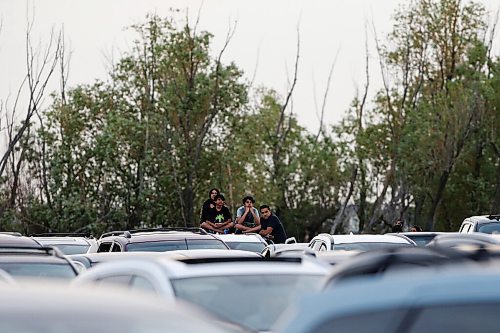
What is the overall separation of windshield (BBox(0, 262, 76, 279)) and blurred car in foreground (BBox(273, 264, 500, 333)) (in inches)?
290

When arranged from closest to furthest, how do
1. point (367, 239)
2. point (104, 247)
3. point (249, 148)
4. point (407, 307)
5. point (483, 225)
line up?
1. point (407, 307)
2. point (104, 247)
3. point (367, 239)
4. point (483, 225)
5. point (249, 148)

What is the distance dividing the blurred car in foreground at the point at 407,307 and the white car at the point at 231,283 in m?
3.68

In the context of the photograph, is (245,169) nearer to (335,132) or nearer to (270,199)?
(270,199)

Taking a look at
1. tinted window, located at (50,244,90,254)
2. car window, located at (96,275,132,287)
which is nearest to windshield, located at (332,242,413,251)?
tinted window, located at (50,244,90,254)

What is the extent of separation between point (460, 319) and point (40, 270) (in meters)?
7.74

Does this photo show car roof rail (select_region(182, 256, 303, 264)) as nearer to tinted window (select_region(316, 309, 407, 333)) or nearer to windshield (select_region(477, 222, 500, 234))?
tinted window (select_region(316, 309, 407, 333))

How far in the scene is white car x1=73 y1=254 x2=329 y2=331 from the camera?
8805 millimetres

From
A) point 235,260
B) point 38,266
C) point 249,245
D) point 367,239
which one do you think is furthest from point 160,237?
point 235,260

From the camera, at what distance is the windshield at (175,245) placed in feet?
56.0

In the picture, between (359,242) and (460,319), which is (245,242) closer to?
(359,242)

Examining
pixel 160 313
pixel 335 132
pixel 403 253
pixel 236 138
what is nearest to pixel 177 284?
pixel 403 253

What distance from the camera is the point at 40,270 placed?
40.3ft

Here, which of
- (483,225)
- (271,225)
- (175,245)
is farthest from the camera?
(271,225)

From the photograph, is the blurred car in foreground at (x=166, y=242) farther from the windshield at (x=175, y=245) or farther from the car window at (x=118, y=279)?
the car window at (x=118, y=279)
